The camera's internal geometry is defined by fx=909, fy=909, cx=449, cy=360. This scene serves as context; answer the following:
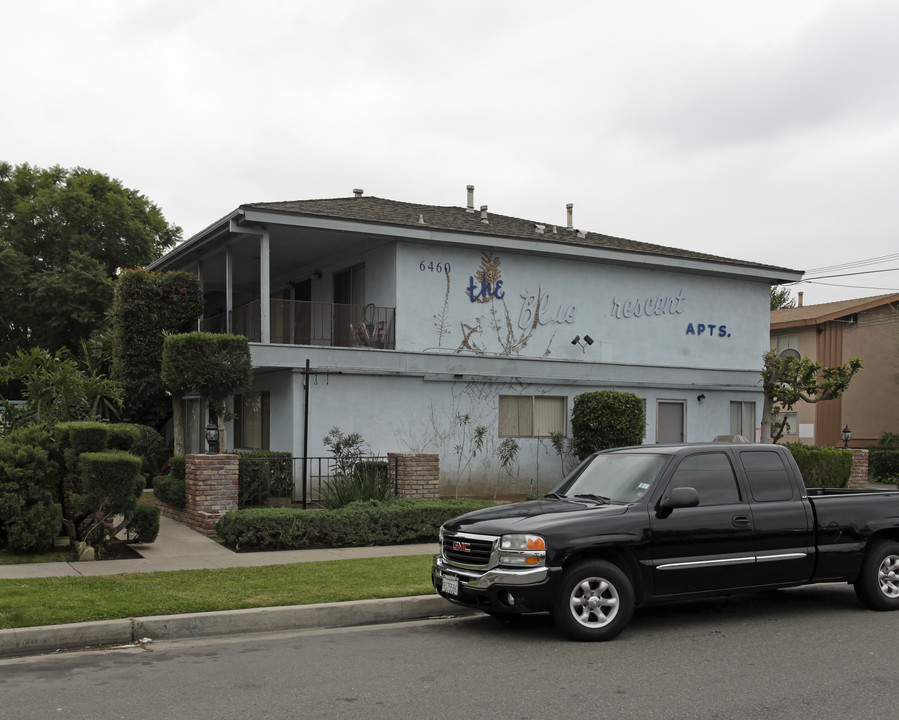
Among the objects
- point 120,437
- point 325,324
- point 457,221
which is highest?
point 457,221

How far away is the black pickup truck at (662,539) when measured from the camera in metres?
7.65

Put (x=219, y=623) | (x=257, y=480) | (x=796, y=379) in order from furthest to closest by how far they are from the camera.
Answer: (x=796, y=379) < (x=257, y=480) < (x=219, y=623)

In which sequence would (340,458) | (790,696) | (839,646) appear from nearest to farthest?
1. (790,696)
2. (839,646)
3. (340,458)

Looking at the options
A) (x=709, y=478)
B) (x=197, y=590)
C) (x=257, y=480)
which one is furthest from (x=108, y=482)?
(x=709, y=478)

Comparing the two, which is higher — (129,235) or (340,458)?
(129,235)

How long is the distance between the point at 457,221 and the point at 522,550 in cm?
1536

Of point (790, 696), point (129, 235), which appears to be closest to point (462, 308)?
point (790, 696)

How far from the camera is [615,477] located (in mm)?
8742

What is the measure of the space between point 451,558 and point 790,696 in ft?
10.5

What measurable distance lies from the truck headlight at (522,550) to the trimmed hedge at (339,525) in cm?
572

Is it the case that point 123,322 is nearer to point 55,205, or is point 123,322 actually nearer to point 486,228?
point 486,228

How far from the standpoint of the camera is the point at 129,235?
1369 inches

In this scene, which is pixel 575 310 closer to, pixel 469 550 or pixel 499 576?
pixel 469 550

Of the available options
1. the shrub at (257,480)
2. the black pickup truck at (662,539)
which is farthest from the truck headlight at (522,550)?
the shrub at (257,480)
